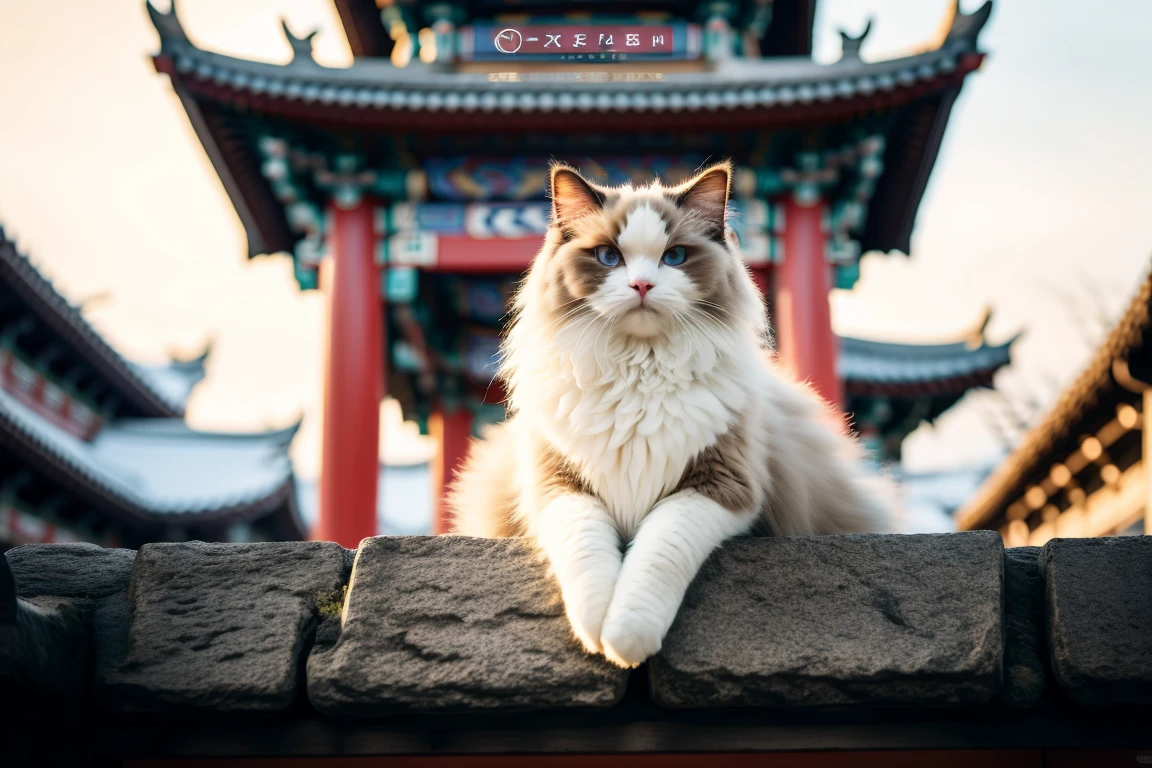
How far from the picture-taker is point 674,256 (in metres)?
2.68

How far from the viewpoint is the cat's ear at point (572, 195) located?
2781 mm

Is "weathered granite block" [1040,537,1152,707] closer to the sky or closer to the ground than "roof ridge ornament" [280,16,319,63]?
closer to the ground

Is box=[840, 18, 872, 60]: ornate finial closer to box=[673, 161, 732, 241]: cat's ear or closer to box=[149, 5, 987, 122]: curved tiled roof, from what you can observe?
box=[149, 5, 987, 122]: curved tiled roof

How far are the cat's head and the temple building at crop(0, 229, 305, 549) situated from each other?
25.8 ft

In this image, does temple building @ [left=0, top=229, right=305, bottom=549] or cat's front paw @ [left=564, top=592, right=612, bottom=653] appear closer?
cat's front paw @ [left=564, top=592, right=612, bottom=653]

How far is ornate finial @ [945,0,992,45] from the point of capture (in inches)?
297

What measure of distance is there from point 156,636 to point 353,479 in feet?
17.4

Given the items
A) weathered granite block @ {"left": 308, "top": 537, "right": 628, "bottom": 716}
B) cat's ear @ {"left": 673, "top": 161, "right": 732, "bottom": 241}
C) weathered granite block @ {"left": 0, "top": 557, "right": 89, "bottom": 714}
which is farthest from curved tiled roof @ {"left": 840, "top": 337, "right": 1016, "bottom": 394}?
weathered granite block @ {"left": 0, "top": 557, "right": 89, "bottom": 714}

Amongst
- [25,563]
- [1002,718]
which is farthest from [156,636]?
[1002,718]

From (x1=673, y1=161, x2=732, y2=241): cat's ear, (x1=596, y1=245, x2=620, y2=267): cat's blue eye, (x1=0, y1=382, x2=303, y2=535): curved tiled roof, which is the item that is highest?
(x1=673, y1=161, x2=732, y2=241): cat's ear

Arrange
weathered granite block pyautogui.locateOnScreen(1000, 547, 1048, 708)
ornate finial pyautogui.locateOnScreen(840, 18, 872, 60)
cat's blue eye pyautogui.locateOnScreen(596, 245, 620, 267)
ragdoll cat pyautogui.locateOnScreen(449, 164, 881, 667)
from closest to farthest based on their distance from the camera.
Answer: weathered granite block pyautogui.locateOnScreen(1000, 547, 1048, 708) → ragdoll cat pyautogui.locateOnScreen(449, 164, 881, 667) → cat's blue eye pyautogui.locateOnScreen(596, 245, 620, 267) → ornate finial pyautogui.locateOnScreen(840, 18, 872, 60)

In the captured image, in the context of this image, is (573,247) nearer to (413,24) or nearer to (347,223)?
(347,223)

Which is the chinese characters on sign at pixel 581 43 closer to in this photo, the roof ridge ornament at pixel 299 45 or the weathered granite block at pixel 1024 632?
the roof ridge ornament at pixel 299 45

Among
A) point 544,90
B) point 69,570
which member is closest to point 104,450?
point 544,90
